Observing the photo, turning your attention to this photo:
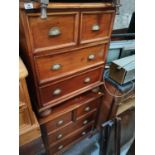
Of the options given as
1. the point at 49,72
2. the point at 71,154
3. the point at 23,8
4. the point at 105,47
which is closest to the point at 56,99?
the point at 49,72

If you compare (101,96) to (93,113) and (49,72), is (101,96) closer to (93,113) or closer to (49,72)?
(93,113)

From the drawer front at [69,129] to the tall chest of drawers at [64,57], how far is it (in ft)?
0.04

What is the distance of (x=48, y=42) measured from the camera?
2.47 ft

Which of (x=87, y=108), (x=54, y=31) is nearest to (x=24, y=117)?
(x=54, y=31)

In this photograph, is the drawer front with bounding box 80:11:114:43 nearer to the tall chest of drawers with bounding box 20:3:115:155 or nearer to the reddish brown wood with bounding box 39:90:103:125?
the tall chest of drawers with bounding box 20:3:115:155

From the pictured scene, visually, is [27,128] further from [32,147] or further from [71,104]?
[71,104]

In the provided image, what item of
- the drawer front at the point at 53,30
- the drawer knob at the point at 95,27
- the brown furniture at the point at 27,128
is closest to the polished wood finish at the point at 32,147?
the brown furniture at the point at 27,128

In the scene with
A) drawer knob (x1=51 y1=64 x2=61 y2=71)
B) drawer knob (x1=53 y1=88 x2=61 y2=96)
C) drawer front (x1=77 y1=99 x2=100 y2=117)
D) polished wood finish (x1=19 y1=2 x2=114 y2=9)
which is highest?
polished wood finish (x1=19 y1=2 x2=114 y2=9)

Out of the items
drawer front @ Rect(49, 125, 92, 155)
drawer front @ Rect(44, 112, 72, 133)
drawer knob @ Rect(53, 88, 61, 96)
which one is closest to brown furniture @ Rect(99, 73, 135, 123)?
drawer front @ Rect(49, 125, 92, 155)

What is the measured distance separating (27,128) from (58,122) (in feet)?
1.11

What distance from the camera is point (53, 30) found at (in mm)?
729

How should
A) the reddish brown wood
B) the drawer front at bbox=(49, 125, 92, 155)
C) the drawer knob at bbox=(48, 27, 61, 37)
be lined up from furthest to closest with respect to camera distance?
the drawer front at bbox=(49, 125, 92, 155) < the reddish brown wood < the drawer knob at bbox=(48, 27, 61, 37)

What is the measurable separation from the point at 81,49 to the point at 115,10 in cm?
29

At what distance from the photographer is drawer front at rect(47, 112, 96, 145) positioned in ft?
4.16
